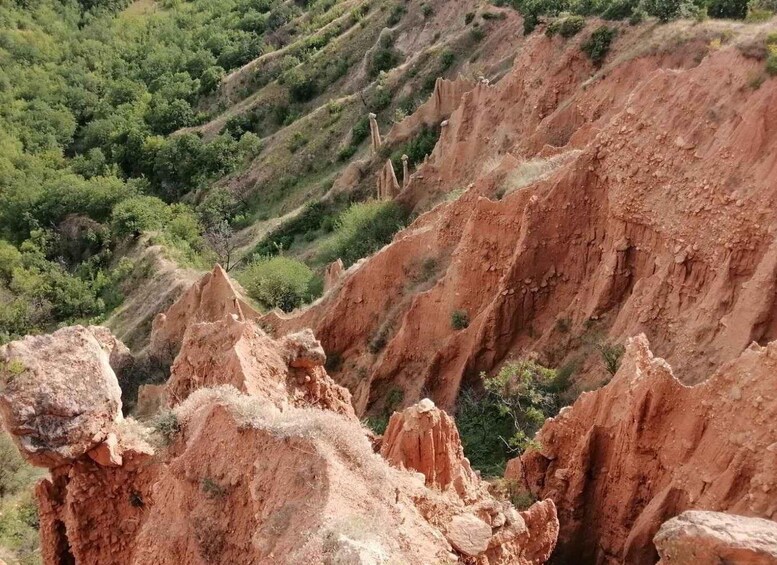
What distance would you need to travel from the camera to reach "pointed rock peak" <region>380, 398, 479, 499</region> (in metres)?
11.8

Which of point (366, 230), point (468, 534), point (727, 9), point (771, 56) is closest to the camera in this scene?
point (468, 534)

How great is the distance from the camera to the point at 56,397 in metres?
10.6

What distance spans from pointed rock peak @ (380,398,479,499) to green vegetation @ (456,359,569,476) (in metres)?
2.74

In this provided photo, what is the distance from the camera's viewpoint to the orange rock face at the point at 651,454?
423 inches

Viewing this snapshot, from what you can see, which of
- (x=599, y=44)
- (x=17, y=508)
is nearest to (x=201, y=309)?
(x=17, y=508)

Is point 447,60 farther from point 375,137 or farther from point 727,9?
point 727,9

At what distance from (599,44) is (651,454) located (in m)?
22.4

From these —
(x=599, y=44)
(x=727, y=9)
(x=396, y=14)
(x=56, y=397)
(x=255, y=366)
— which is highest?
(x=727, y=9)

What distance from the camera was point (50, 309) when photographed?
153 feet

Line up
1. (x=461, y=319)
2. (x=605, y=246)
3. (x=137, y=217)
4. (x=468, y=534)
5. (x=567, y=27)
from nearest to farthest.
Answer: (x=468, y=534) → (x=605, y=246) → (x=461, y=319) → (x=567, y=27) → (x=137, y=217)

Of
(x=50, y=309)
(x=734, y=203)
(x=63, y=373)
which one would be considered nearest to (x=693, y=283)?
(x=734, y=203)

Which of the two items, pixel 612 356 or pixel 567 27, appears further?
pixel 567 27

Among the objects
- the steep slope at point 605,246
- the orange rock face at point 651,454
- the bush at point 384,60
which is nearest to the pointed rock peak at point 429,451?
the orange rock face at point 651,454

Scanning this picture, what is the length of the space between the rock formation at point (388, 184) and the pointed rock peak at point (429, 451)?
24292 mm
